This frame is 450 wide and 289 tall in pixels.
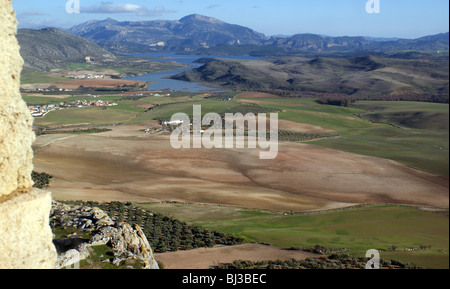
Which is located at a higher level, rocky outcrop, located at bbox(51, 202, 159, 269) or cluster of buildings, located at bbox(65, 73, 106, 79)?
cluster of buildings, located at bbox(65, 73, 106, 79)

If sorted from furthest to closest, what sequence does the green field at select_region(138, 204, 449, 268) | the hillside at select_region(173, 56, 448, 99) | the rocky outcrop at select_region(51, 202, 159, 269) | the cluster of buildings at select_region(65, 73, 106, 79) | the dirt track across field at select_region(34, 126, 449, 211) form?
the cluster of buildings at select_region(65, 73, 106, 79)
the hillside at select_region(173, 56, 448, 99)
the dirt track across field at select_region(34, 126, 449, 211)
the green field at select_region(138, 204, 449, 268)
the rocky outcrop at select_region(51, 202, 159, 269)

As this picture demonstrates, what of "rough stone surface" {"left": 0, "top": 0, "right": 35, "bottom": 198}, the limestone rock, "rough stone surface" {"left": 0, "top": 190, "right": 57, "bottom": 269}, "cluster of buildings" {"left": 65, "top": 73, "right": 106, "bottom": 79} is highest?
"cluster of buildings" {"left": 65, "top": 73, "right": 106, "bottom": 79}

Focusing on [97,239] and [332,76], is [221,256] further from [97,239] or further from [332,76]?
[332,76]

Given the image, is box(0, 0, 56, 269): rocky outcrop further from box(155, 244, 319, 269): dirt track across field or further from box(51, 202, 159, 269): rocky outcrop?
box(155, 244, 319, 269): dirt track across field

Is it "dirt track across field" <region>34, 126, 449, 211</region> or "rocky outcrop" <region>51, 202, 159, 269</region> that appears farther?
"dirt track across field" <region>34, 126, 449, 211</region>

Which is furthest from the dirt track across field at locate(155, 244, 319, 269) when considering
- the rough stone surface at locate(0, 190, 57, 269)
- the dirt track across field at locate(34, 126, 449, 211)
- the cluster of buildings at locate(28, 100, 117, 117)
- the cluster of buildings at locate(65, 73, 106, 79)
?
the cluster of buildings at locate(65, 73, 106, 79)

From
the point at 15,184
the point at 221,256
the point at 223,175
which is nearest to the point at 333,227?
the point at 221,256
